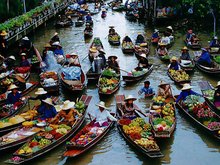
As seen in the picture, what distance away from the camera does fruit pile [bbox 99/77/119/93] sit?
1735 centimetres

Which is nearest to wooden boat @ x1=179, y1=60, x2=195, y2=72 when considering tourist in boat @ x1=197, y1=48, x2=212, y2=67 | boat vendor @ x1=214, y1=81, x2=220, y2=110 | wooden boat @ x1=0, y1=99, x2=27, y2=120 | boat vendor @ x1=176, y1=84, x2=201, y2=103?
tourist in boat @ x1=197, y1=48, x2=212, y2=67

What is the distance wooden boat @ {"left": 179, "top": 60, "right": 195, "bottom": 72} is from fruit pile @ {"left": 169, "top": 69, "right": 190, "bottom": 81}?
0.96 m

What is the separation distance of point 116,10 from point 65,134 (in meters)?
34.9

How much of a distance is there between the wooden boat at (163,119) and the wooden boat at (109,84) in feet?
9.28

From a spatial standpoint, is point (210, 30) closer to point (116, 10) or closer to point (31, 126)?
point (116, 10)

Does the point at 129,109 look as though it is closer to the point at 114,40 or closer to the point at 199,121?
the point at 199,121

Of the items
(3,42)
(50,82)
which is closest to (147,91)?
(50,82)

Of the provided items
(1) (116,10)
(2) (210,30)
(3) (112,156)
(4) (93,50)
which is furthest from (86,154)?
(1) (116,10)

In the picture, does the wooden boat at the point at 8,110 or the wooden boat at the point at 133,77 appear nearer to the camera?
the wooden boat at the point at 8,110

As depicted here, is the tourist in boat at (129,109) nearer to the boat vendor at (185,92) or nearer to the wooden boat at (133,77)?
the boat vendor at (185,92)

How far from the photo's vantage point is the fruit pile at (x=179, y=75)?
18.7m

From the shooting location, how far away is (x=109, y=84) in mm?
17875

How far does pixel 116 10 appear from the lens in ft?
152

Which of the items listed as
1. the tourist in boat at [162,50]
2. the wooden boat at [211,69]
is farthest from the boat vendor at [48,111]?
the tourist in boat at [162,50]
